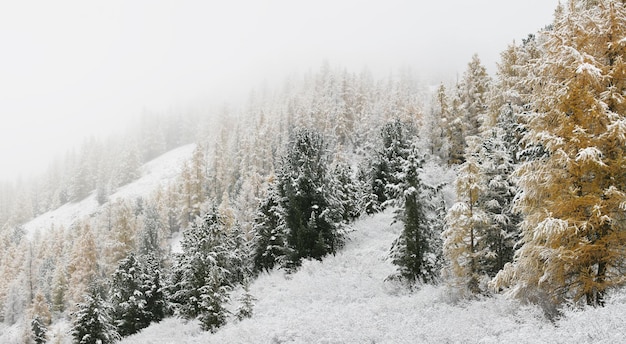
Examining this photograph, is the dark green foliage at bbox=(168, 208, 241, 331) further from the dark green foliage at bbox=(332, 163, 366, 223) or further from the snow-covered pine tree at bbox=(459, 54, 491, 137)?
the snow-covered pine tree at bbox=(459, 54, 491, 137)

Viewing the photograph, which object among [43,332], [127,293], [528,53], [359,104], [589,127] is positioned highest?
[359,104]

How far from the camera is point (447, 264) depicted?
20.6 metres

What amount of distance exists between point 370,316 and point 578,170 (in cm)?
898

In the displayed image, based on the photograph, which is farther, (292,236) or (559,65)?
(292,236)

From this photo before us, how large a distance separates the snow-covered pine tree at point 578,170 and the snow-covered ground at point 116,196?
3671 inches

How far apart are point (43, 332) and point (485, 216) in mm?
42262

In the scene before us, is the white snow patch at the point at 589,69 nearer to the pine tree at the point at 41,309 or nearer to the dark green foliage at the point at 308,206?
the dark green foliage at the point at 308,206

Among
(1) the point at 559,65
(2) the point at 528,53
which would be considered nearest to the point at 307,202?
(1) the point at 559,65

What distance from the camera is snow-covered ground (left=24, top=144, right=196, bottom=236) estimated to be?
324 ft

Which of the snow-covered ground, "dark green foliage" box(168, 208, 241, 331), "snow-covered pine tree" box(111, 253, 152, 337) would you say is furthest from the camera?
the snow-covered ground

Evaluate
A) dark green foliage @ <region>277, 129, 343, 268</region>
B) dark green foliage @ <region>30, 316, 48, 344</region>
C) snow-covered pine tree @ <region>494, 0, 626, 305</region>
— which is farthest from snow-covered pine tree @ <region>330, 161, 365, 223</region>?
dark green foliage @ <region>30, 316, 48, 344</region>

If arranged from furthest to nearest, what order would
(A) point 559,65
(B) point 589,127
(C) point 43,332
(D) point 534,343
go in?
(C) point 43,332 < (A) point 559,65 < (B) point 589,127 < (D) point 534,343

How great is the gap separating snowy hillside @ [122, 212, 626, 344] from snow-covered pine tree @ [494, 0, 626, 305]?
1.07 meters

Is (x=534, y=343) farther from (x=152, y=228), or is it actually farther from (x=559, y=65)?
(x=152, y=228)
